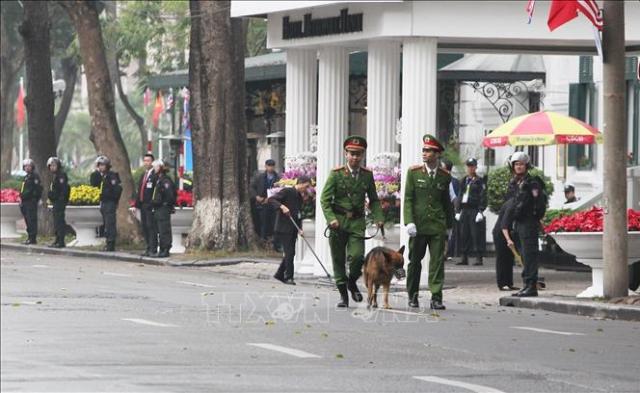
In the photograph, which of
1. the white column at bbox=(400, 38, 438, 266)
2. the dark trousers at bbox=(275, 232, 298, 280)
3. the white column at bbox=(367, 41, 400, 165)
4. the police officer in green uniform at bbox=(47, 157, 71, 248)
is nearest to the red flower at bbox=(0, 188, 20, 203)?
the police officer in green uniform at bbox=(47, 157, 71, 248)

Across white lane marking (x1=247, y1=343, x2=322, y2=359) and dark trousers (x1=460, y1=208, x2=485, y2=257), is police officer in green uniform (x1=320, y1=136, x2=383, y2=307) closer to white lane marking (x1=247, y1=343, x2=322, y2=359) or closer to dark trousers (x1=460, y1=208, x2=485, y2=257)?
white lane marking (x1=247, y1=343, x2=322, y2=359)

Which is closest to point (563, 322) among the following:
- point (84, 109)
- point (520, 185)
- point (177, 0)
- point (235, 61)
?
point (520, 185)

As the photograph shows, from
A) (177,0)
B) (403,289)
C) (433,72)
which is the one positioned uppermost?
(177,0)

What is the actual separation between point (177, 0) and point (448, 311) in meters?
42.7

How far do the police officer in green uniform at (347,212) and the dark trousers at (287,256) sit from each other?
19.5 feet

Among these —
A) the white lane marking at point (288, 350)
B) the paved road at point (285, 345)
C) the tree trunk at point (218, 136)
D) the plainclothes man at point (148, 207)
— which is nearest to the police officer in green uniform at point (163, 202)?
the plainclothes man at point (148, 207)

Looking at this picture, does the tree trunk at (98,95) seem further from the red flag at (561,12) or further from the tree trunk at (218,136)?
the red flag at (561,12)

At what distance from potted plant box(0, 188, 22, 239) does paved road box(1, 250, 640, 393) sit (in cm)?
2030

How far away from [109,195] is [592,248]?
14.8 meters

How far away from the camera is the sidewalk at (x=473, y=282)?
2209cm

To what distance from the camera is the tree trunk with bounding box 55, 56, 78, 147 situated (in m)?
69.8

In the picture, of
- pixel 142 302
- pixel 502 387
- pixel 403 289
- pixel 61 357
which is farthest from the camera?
pixel 403 289

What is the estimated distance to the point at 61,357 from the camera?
49.5 ft

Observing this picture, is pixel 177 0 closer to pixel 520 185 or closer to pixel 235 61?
pixel 235 61
